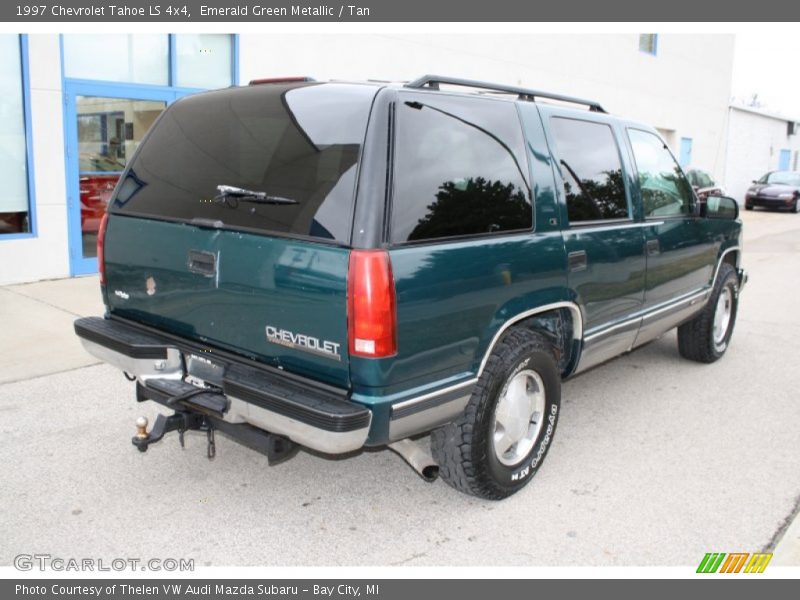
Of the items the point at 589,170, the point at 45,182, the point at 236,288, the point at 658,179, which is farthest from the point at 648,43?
the point at 236,288

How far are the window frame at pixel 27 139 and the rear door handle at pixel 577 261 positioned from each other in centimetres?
697

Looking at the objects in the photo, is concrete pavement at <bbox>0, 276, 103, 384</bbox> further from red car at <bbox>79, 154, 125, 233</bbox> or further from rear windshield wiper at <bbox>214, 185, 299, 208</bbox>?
rear windshield wiper at <bbox>214, 185, 299, 208</bbox>

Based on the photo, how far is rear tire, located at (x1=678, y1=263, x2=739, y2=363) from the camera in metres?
6.08

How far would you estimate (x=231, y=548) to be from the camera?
3.28 m

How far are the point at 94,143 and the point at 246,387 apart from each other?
716 cm

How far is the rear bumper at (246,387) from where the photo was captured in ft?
9.57

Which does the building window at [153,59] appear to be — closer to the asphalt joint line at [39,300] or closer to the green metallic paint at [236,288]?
the asphalt joint line at [39,300]

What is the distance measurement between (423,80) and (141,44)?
285 inches

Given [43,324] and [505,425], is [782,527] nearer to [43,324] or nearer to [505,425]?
[505,425]

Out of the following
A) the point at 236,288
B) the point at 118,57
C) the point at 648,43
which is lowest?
the point at 236,288

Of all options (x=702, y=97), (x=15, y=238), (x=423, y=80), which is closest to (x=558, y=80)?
(x=702, y=97)

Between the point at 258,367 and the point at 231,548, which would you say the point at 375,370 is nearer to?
the point at 258,367

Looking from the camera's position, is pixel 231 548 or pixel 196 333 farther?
pixel 196 333

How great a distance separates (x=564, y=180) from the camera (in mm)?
4039
